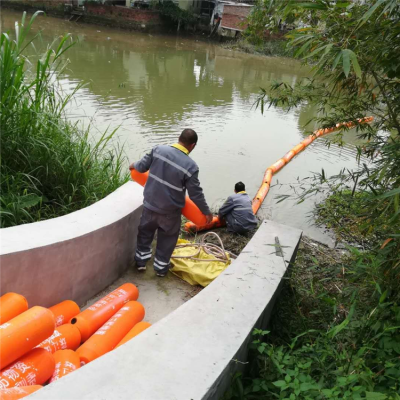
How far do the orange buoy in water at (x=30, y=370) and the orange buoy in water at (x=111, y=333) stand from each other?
0.27m

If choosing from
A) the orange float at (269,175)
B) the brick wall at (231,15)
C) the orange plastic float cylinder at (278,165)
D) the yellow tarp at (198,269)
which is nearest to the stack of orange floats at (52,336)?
the yellow tarp at (198,269)

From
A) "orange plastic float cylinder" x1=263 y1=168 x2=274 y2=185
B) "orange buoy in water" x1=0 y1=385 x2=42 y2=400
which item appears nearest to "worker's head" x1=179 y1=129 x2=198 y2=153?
"orange buoy in water" x1=0 y1=385 x2=42 y2=400

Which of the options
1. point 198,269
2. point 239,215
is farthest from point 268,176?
point 198,269

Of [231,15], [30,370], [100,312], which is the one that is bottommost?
[100,312]

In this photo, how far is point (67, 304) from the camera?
2590mm

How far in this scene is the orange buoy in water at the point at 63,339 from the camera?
2.21 metres

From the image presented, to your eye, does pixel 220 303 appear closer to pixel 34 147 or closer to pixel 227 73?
pixel 34 147

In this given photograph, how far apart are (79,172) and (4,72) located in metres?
0.99

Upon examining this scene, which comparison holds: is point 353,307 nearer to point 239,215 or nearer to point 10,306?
point 10,306

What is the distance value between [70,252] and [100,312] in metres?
0.45

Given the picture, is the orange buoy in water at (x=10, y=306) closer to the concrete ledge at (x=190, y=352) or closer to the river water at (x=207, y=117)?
the concrete ledge at (x=190, y=352)

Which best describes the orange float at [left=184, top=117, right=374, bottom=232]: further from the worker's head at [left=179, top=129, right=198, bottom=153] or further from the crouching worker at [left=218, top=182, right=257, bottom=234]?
the worker's head at [left=179, top=129, right=198, bottom=153]

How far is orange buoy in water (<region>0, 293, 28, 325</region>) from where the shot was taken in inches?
81.4

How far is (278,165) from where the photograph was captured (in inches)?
338
